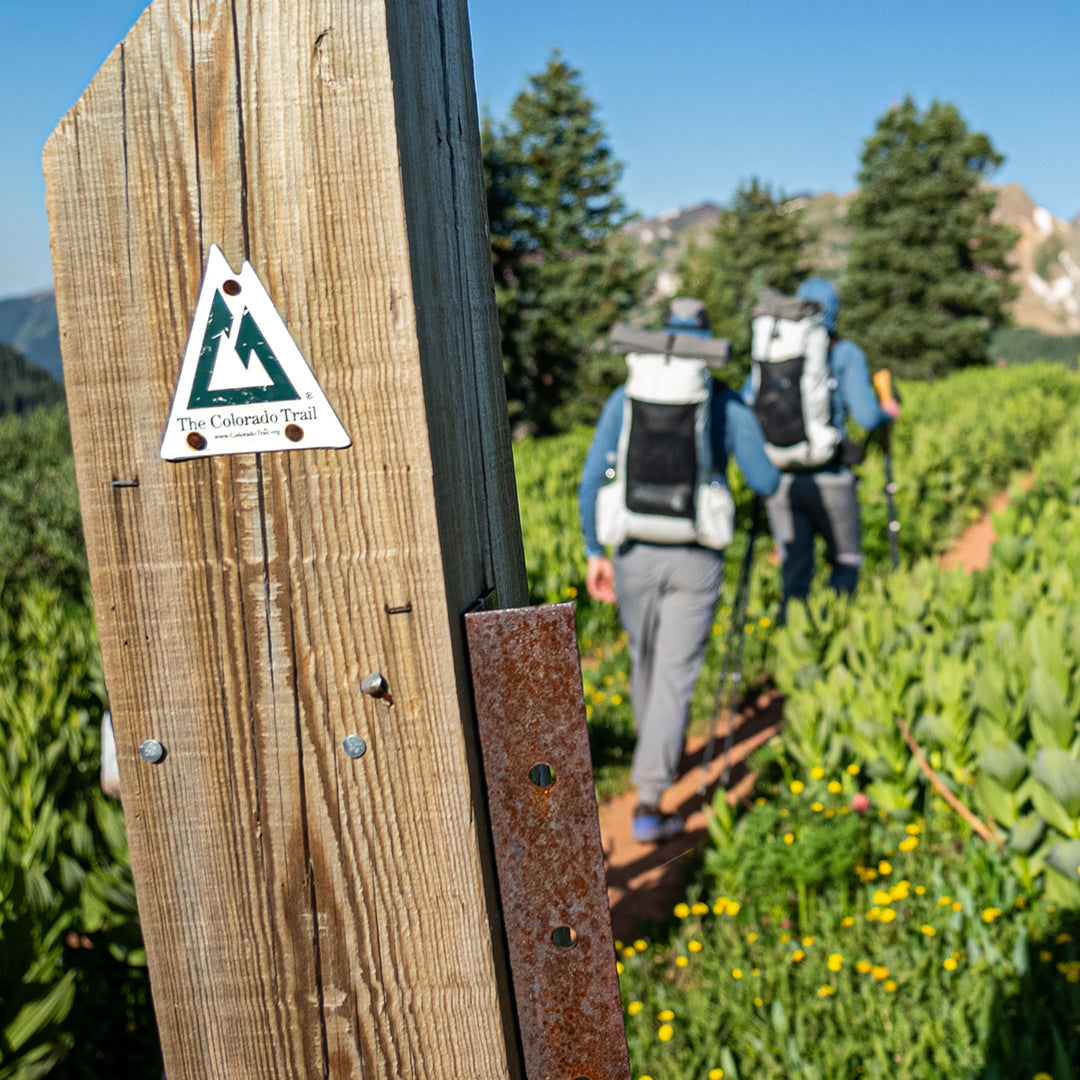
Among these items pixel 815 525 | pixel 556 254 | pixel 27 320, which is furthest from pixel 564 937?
pixel 27 320

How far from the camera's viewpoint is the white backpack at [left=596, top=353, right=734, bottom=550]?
355 centimetres

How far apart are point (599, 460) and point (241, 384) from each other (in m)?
3.25

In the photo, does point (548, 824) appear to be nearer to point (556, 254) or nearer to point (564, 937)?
point (564, 937)

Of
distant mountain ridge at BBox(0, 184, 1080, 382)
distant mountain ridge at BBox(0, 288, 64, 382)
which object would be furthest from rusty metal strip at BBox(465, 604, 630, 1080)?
distant mountain ridge at BBox(0, 184, 1080, 382)

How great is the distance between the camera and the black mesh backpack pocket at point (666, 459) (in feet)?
11.7

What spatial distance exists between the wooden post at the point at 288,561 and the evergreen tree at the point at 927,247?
39.5 meters

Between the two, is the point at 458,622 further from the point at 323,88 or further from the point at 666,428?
the point at 666,428

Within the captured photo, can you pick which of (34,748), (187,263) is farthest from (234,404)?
(34,748)

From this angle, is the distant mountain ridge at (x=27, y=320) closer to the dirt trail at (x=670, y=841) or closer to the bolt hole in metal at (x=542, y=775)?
the dirt trail at (x=670, y=841)

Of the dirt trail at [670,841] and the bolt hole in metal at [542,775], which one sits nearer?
the bolt hole in metal at [542,775]

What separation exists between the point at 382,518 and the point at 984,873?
9.26 ft

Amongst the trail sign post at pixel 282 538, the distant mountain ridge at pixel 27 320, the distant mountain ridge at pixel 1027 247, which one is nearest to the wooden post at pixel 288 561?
the trail sign post at pixel 282 538

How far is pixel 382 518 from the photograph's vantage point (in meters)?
0.66

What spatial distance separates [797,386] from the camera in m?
4.93
